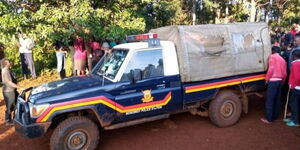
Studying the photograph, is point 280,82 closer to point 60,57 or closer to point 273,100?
point 273,100

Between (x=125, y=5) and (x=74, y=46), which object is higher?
(x=125, y=5)

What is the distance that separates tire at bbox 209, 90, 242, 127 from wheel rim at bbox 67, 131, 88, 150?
2.65m

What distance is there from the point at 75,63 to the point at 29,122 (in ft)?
17.2

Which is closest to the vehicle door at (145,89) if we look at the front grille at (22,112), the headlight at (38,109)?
the headlight at (38,109)

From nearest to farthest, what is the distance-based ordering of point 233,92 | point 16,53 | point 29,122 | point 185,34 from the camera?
point 29,122, point 185,34, point 233,92, point 16,53

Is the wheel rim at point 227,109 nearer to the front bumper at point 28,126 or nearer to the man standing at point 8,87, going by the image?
the front bumper at point 28,126

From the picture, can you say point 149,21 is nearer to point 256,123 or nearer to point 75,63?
point 75,63

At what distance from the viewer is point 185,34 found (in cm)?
555

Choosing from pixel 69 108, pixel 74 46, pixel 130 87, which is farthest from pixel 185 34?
pixel 74 46

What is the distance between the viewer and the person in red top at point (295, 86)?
5.90 meters

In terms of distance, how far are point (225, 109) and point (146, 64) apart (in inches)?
80.6

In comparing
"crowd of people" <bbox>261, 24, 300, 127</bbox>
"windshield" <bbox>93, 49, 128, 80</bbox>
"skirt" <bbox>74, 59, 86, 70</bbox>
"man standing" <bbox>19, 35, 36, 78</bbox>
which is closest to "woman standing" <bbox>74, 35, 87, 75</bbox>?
"skirt" <bbox>74, 59, 86, 70</bbox>

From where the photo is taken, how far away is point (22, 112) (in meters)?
4.94

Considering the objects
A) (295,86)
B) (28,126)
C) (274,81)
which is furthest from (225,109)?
(28,126)
